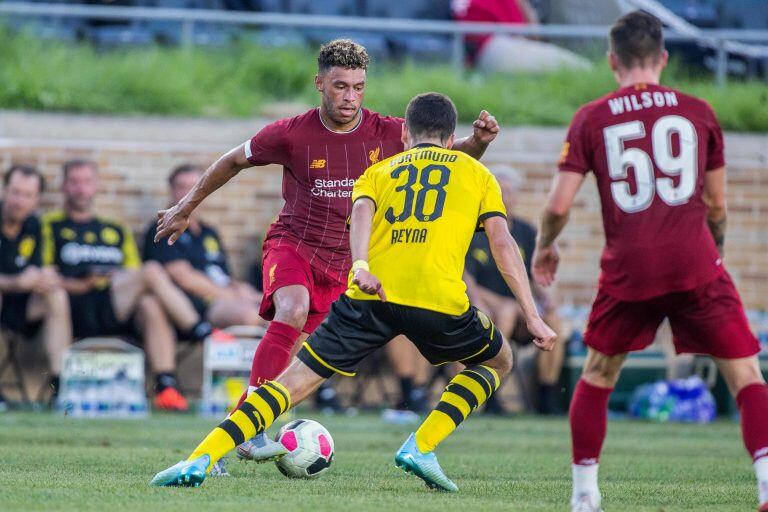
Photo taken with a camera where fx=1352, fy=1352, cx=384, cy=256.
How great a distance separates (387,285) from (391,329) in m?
0.21

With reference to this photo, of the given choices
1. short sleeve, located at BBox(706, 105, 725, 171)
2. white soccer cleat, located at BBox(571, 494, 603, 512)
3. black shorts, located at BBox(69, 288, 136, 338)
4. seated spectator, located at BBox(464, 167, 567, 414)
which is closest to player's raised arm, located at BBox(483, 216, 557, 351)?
white soccer cleat, located at BBox(571, 494, 603, 512)

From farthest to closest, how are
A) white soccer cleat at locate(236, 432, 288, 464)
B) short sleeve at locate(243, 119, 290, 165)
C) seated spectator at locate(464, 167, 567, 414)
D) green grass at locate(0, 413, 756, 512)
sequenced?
seated spectator at locate(464, 167, 567, 414)
short sleeve at locate(243, 119, 290, 165)
white soccer cleat at locate(236, 432, 288, 464)
green grass at locate(0, 413, 756, 512)

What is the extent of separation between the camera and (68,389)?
12109 millimetres

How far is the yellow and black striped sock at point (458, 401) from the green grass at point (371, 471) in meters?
0.29

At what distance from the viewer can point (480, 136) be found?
6.63 metres

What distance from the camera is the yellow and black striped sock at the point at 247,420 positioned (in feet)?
19.3

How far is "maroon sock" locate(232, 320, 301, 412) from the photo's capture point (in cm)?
701

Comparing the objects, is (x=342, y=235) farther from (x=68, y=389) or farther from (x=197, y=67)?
(x=197, y=67)

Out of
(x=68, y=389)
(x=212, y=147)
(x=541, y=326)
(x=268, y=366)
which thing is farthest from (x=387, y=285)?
(x=212, y=147)

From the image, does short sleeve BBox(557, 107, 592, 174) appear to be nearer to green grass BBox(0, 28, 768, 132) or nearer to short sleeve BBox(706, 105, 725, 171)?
short sleeve BBox(706, 105, 725, 171)

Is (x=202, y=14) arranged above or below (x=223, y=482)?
above

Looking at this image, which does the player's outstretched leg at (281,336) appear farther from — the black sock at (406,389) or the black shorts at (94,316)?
the black shorts at (94,316)

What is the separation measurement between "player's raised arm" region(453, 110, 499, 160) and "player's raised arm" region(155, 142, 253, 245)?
115 centimetres

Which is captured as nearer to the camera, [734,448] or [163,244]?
[734,448]
